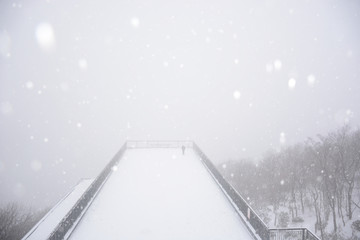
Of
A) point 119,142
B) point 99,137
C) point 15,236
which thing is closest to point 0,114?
point 99,137

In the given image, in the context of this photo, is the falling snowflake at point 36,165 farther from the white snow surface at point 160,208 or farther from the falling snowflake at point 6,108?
the white snow surface at point 160,208

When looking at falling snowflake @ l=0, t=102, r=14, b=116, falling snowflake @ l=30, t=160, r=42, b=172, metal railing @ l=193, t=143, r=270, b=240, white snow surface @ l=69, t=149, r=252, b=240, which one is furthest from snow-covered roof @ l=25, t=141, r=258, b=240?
falling snowflake @ l=0, t=102, r=14, b=116

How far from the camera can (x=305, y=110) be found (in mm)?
135125

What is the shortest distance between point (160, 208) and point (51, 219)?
6500 mm

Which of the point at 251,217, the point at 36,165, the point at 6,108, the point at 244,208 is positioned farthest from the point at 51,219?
the point at 6,108

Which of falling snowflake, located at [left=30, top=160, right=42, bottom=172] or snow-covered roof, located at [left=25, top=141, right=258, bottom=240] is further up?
falling snowflake, located at [left=30, top=160, right=42, bottom=172]

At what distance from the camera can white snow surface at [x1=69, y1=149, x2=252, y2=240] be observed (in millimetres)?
9383

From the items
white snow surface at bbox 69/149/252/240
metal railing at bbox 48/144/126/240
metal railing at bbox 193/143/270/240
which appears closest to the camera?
metal railing at bbox 48/144/126/240

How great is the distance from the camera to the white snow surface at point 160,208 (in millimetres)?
9383

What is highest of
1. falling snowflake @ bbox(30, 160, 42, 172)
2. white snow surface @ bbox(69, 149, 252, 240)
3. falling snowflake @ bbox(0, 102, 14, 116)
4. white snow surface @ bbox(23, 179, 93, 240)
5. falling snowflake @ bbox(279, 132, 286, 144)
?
falling snowflake @ bbox(0, 102, 14, 116)

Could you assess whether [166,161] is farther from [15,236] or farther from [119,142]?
[119,142]

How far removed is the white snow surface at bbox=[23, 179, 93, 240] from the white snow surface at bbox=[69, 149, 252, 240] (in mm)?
2681

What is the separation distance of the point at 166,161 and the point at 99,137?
402 ft

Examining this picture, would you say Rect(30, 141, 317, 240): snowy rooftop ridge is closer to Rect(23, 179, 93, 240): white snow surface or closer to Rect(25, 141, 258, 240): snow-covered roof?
Rect(25, 141, 258, 240): snow-covered roof
